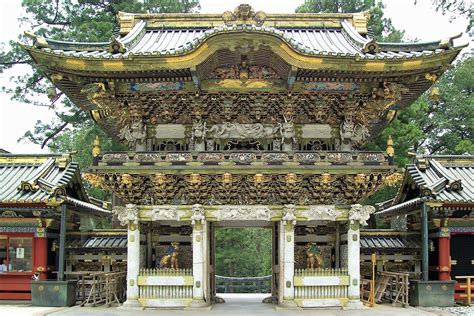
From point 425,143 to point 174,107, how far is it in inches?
916

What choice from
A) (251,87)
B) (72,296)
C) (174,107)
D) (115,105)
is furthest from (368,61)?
(72,296)

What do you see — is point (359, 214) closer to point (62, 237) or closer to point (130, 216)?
point (130, 216)

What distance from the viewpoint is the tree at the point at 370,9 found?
31.2 meters

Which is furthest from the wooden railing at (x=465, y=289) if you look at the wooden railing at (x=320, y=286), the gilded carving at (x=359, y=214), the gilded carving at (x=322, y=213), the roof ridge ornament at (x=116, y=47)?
the roof ridge ornament at (x=116, y=47)

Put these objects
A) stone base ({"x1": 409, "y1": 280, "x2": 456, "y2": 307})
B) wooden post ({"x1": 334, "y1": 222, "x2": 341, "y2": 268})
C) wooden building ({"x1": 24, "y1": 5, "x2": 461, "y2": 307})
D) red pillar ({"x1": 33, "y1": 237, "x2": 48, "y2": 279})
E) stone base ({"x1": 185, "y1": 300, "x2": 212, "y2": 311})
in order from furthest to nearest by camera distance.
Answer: red pillar ({"x1": 33, "y1": 237, "x2": 48, "y2": 279}), wooden post ({"x1": 334, "y1": 222, "x2": 341, "y2": 268}), stone base ({"x1": 409, "y1": 280, "x2": 456, "y2": 307}), stone base ({"x1": 185, "y1": 300, "x2": 212, "y2": 311}), wooden building ({"x1": 24, "y1": 5, "x2": 461, "y2": 307})

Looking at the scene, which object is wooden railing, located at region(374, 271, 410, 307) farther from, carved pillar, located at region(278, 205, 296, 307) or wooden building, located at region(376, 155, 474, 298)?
carved pillar, located at region(278, 205, 296, 307)

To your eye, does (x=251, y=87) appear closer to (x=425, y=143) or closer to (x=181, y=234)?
(x=181, y=234)

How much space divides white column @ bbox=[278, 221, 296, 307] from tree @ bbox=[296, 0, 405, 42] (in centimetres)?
1810

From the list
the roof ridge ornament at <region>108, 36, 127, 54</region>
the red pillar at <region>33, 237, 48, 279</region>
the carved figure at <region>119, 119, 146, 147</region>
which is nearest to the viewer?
the roof ridge ornament at <region>108, 36, 127, 54</region>

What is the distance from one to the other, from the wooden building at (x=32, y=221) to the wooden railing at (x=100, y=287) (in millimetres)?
855

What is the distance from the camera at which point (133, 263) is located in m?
15.2

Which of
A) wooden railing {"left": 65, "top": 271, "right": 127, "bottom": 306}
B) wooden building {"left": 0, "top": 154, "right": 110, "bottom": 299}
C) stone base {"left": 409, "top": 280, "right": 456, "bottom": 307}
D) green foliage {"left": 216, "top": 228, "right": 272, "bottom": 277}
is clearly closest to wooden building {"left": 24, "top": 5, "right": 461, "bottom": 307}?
wooden railing {"left": 65, "top": 271, "right": 127, "bottom": 306}

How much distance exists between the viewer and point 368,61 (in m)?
14.4

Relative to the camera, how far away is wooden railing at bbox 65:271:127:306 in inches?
642
